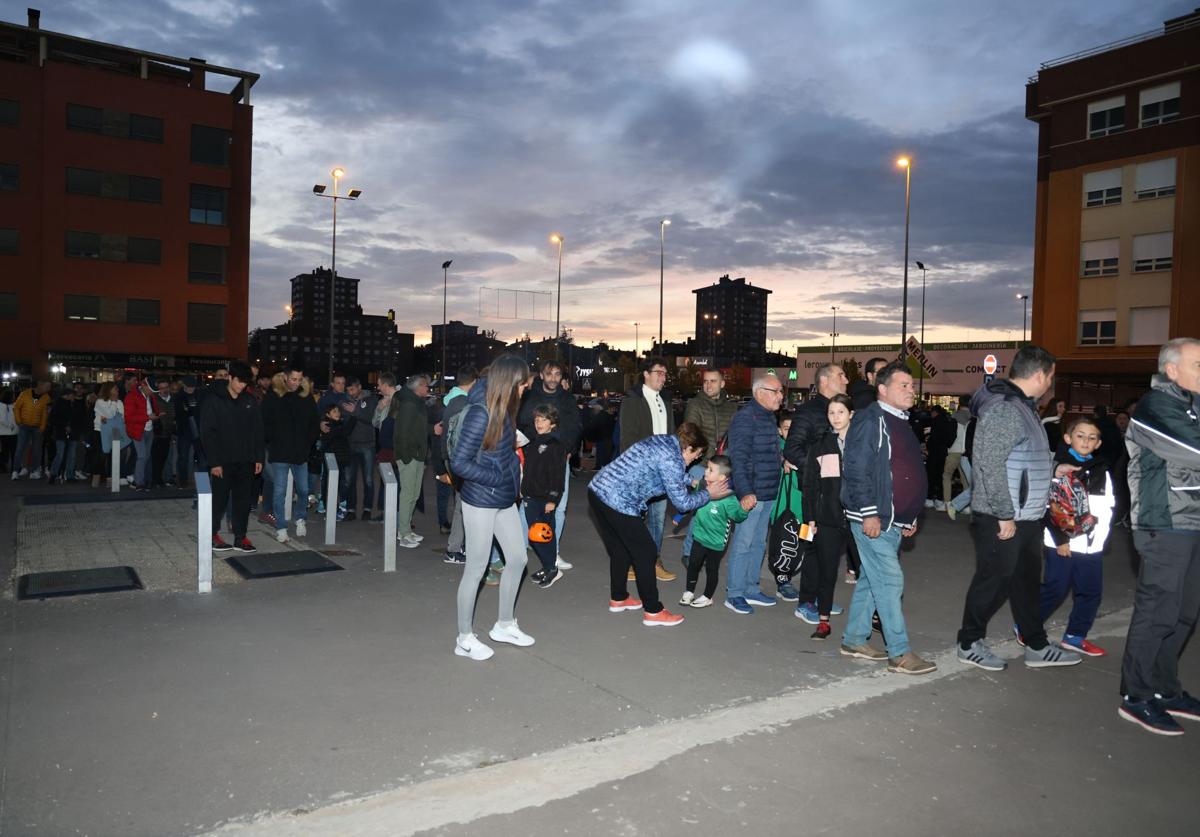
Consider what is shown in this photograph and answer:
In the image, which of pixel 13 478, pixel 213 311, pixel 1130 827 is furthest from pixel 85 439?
pixel 213 311

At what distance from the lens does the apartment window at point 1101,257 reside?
3400 cm

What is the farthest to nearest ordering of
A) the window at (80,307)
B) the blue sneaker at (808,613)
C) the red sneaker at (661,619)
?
1. the window at (80,307)
2. the blue sneaker at (808,613)
3. the red sneaker at (661,619)

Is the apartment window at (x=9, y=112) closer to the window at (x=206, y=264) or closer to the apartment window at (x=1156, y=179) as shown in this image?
the window at (x=206, y=264)

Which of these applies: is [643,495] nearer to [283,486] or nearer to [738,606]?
[738,606]

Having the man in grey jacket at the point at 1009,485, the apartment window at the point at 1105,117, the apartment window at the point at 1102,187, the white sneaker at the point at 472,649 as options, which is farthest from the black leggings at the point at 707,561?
the apartment window at the point at 1105,117

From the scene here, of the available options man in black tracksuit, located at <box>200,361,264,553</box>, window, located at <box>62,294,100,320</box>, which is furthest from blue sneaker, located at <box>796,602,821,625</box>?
window, located at <box>62,294,100,320</box>

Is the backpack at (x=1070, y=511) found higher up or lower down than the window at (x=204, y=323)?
lower down

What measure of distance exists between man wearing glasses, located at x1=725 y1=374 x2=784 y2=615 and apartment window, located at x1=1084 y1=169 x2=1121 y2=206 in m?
34.2

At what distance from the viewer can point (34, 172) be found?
38.3 m

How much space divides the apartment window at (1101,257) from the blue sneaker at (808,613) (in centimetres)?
3404

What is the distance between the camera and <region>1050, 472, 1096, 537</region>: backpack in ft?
19.5

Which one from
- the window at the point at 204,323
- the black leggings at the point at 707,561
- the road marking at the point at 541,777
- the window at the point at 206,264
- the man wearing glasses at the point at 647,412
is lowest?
the road marking at the point at 541,777

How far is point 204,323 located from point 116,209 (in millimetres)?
6395

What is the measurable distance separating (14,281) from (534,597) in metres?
41.1
